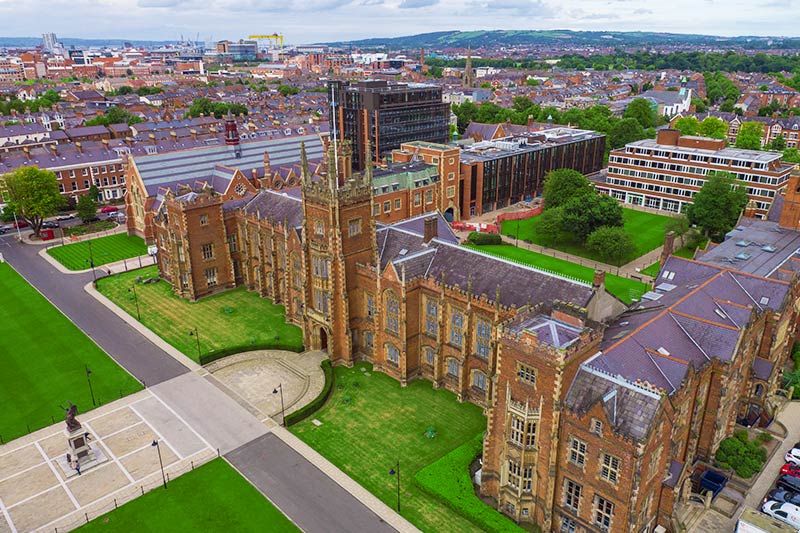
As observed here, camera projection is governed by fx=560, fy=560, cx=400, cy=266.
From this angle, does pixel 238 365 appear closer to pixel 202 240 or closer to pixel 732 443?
pixel 202 240

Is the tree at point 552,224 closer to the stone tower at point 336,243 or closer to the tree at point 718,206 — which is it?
the tree at point 718,206

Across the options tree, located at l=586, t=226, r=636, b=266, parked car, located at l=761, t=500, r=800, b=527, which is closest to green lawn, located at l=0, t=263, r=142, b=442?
parked car, located at l=761, t=500, r=800, b=527

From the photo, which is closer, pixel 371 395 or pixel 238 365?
pixel 371 395

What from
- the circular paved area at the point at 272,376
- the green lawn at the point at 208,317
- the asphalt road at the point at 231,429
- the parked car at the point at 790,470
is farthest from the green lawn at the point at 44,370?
the parked car at the point at 790,470

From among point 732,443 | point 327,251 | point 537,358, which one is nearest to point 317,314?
point 327,251

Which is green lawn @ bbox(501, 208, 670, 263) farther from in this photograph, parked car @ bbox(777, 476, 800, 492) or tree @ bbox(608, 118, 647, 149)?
parked car @ bbox(777, 476, 800, 492)
